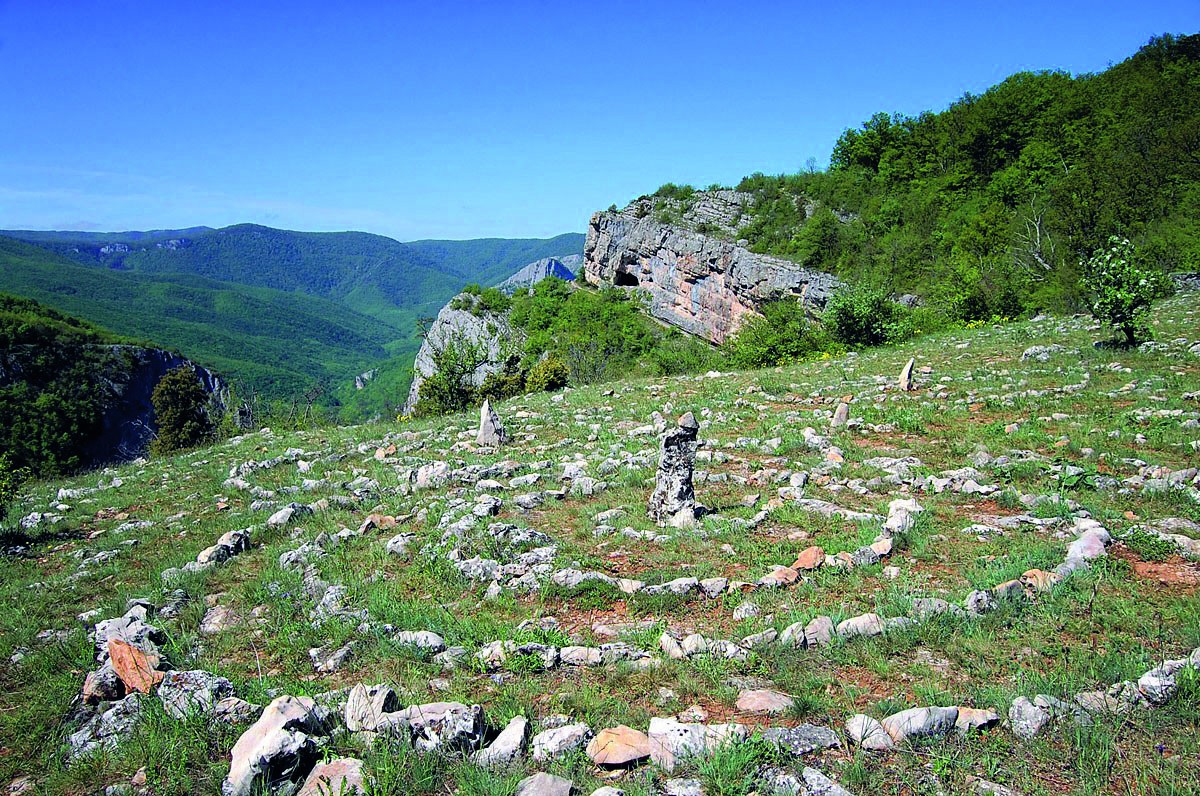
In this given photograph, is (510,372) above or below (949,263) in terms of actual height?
below

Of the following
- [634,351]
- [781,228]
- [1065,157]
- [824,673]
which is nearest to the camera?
[824,673]

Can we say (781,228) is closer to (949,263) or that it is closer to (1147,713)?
(949,263)

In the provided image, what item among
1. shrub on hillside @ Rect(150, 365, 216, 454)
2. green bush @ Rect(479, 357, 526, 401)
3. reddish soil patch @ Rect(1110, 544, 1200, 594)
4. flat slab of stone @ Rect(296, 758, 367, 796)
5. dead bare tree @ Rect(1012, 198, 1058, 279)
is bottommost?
shrub on hillside @ Rect(150, 365, 216, 454)

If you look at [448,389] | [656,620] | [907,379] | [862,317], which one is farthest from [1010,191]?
[656,620]

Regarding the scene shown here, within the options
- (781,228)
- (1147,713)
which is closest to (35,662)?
(1147,713)

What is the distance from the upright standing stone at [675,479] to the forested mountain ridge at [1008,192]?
28096mm

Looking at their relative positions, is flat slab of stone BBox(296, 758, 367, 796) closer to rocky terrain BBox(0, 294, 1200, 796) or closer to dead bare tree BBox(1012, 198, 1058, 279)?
rocky terrain BBox(0, 294, 1200, 796)

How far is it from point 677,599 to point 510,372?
29.4 m

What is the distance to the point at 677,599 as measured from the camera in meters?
6.57

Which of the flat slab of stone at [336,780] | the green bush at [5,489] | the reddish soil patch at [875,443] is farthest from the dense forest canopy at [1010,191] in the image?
the green bush at [5,489]

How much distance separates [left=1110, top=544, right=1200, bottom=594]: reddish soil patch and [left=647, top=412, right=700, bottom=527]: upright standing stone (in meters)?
4.72

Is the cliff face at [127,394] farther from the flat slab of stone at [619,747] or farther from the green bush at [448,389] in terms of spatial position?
the flat slab of stone at [619,747]

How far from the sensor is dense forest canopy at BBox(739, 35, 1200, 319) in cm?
3959

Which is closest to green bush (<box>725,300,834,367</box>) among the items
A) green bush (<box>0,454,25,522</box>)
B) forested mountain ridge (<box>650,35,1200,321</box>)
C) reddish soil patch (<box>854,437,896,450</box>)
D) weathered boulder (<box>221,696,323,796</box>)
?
forested mountain ridge (<box>650,35,1200,321</box>)
